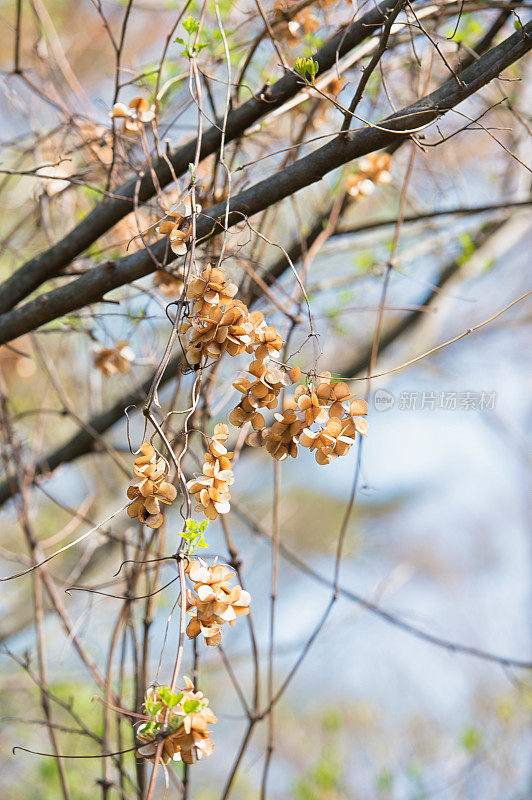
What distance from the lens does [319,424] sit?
59cm

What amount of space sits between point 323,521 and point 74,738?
5.92ft

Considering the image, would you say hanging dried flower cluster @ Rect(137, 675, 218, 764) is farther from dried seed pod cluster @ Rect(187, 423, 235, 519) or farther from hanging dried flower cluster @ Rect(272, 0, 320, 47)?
hanging dried flower cluster @ Rect(272, 0, 320, 47)

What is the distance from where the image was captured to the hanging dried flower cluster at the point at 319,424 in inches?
22.8

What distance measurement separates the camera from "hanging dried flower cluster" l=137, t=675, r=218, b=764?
1.62 ft

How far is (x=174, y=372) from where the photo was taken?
1.41 m

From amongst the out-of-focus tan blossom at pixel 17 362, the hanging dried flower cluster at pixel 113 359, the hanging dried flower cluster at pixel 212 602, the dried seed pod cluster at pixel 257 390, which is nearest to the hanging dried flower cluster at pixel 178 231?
the dried seed pod cluster at pixel 257 390

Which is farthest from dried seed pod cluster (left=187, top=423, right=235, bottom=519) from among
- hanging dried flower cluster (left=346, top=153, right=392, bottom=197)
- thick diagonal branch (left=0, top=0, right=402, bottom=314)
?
hanging dried flower cluster (left=346, top=153, right=392, bottom=197)

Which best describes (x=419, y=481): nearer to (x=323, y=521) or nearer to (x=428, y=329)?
(x=323, y=521)

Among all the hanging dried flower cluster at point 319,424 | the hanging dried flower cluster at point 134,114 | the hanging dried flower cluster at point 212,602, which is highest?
the hanging dried flower cluster at point 134,114

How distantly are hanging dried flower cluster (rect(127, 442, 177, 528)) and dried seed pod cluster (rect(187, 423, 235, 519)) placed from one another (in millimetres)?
22

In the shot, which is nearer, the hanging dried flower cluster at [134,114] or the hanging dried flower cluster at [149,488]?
the hanging dried flower cluster at [149,488]

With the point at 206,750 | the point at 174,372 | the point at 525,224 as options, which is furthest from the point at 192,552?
the point at 525,224

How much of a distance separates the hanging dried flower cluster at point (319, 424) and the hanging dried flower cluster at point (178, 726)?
0.69 ft

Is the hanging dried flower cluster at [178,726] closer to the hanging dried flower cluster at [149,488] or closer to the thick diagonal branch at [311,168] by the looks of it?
the hanging dried flower cluster at [149,488]
